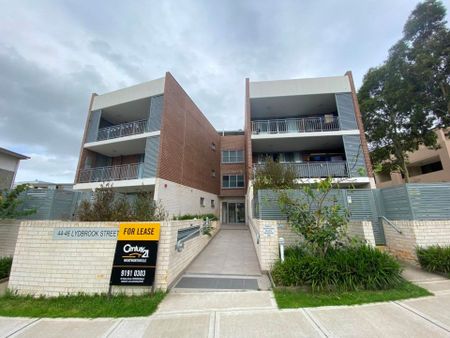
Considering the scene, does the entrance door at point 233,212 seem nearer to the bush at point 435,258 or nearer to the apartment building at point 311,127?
the apartment building at point 311,127

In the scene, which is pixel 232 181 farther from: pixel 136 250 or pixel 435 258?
pixel 136 250

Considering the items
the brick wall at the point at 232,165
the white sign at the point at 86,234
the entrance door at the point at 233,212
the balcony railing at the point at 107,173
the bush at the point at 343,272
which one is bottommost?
the bush at the point at 343,272

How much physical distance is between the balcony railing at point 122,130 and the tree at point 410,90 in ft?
45.5

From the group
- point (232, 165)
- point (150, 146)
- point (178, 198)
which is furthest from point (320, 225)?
point (232, 165)

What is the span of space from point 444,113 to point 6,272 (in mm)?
21000

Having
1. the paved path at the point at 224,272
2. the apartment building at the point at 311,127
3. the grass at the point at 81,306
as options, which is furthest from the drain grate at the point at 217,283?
the apartment building at the point at 311,127

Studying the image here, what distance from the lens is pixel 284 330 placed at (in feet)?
9.93

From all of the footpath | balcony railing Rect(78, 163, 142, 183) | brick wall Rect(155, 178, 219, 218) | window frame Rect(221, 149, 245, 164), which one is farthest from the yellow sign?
window frame Rect(221, 149, 245, 164)

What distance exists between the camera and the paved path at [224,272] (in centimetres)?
499

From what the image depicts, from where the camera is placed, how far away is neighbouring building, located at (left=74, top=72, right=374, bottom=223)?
37.6 ft

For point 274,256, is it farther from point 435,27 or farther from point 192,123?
point 435,27

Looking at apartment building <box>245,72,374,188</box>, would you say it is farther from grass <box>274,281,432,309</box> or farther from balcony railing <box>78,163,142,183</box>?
balcony railing <box>78,163,142,183</box>

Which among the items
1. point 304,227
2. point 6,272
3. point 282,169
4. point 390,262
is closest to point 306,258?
point 304,227

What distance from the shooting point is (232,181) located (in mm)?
20234
